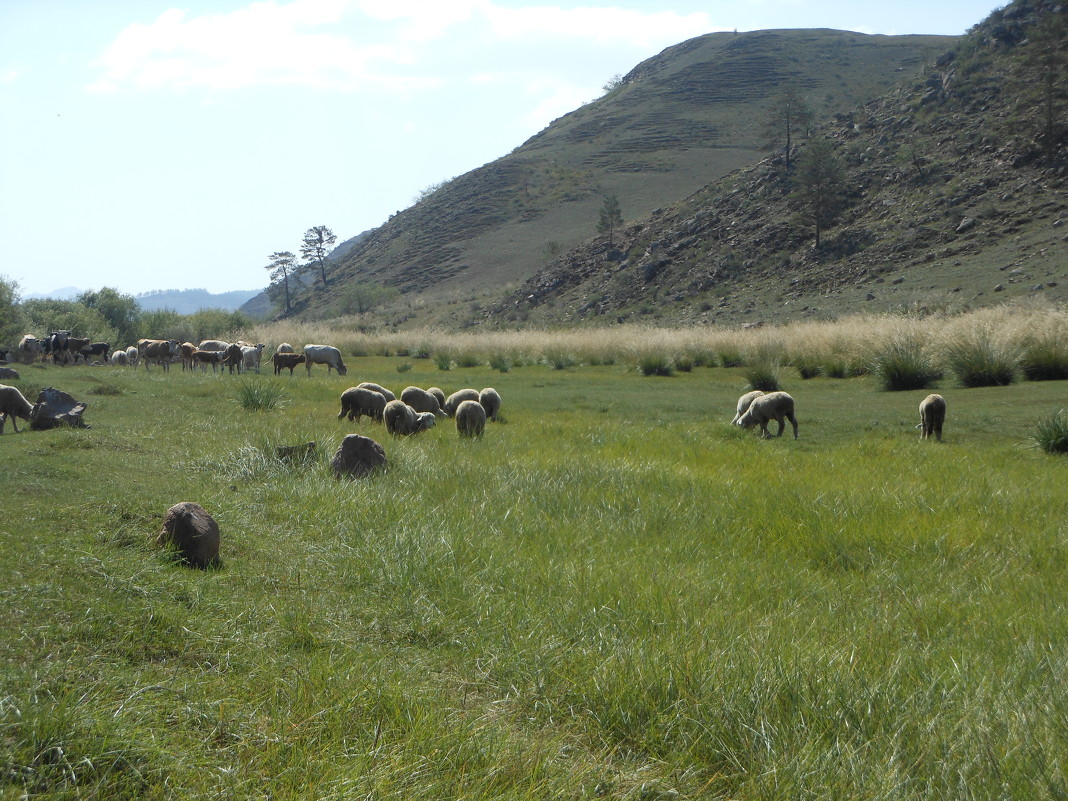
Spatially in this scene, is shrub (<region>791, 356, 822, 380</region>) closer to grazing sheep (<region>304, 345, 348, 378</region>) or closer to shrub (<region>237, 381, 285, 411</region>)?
shrub (<region>237, 381, 285, 411</region>)

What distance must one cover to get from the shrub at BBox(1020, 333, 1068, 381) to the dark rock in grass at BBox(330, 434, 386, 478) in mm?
17456

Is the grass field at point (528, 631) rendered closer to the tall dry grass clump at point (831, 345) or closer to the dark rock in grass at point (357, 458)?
the dark rock in grass at point (357, 458)

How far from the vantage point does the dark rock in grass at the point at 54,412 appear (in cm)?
1311

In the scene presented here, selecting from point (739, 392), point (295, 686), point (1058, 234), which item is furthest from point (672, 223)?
point (295, 686)

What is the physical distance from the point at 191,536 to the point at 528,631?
2.72m

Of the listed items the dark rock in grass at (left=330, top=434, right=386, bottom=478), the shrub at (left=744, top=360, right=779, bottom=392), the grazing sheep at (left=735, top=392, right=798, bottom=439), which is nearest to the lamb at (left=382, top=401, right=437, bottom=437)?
the dark rock in grass at (left=330, top=434, right=386, bottom=478)

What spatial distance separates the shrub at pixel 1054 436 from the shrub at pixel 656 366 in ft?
53.2

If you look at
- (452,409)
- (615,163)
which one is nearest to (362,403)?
(452,409)

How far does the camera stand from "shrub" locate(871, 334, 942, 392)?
21.9 m

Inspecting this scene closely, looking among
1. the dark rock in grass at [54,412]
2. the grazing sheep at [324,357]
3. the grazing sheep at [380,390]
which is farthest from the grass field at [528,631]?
the grazing sheep at [324,357]

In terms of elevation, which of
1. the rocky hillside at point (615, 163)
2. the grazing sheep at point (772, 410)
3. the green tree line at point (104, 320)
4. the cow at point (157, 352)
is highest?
the rocky hillside at point (615, 163)

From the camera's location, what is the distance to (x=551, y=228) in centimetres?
9344

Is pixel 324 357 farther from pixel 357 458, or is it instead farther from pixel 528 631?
pixel 528 631

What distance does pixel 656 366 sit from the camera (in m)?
29.5
